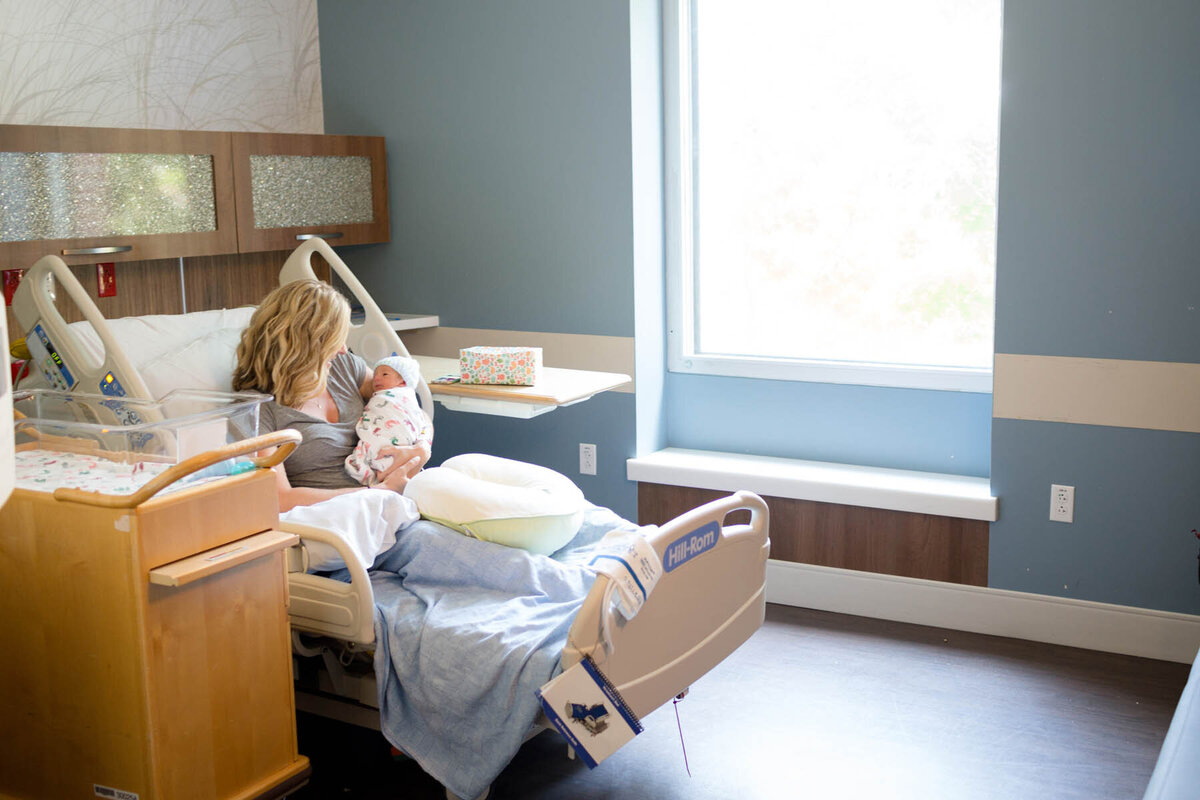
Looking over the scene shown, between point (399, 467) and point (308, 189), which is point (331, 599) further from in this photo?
point (308, 189)

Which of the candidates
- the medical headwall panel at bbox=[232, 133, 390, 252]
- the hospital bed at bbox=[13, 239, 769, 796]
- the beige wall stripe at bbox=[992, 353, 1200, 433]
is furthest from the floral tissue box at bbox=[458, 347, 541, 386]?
the beige wall stripe at bbox=[992, 353, 1200, 433]

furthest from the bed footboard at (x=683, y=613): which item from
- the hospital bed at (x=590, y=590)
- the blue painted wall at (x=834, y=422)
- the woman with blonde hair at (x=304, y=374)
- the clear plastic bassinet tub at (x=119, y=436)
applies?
the blue painted wall at (x=834, y=422)

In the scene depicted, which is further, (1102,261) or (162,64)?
(162,64)

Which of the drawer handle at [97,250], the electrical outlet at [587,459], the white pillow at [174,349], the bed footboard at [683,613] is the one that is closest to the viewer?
the bed footboard at [683,613]

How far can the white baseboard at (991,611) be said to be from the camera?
3.11m

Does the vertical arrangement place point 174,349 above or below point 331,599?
above

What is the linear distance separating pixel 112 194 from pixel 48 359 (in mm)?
663

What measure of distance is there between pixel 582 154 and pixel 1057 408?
168 cm

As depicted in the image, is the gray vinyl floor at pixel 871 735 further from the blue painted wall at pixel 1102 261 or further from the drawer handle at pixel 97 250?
the drawer handle at pixel 97 250

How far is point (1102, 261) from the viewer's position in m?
3.04

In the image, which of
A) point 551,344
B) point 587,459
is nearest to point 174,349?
point 551,344

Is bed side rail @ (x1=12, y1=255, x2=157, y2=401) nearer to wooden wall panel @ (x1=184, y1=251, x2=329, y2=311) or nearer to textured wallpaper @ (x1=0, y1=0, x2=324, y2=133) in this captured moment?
textured wallpaper @ (x1=0, y1=0, x2=324, y2=133)

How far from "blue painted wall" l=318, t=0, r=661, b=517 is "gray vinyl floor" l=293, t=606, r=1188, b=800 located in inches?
42.9

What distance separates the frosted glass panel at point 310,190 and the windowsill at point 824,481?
1315mm
